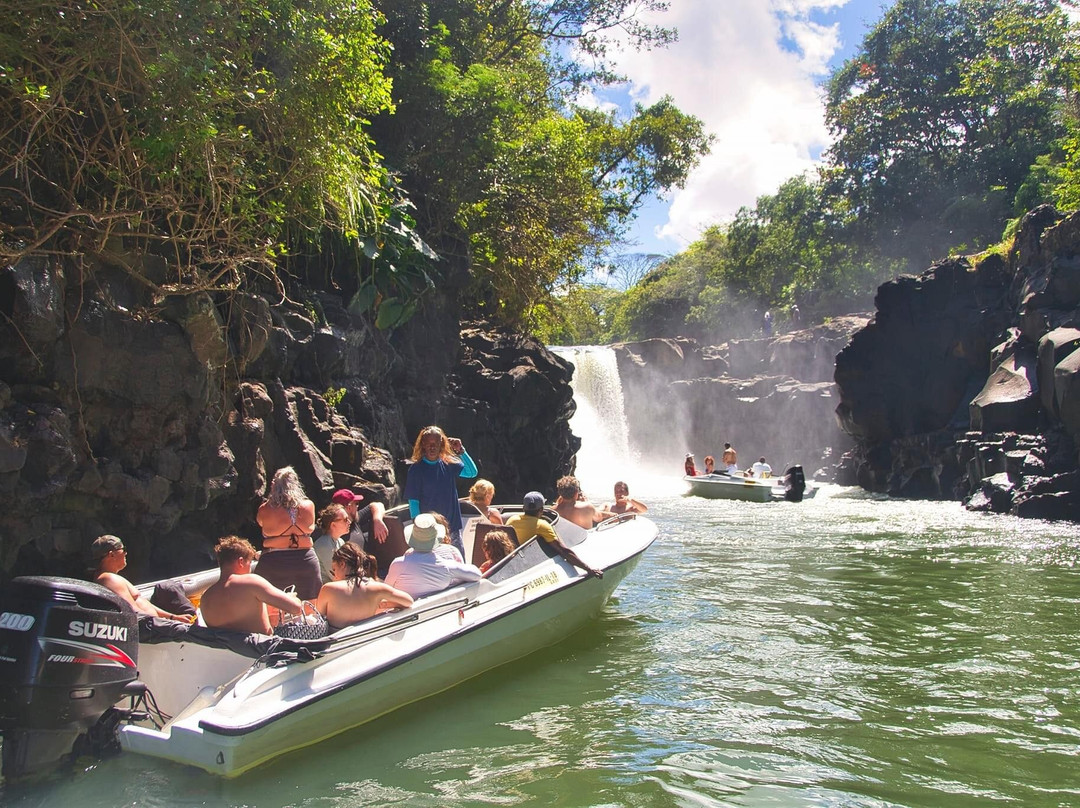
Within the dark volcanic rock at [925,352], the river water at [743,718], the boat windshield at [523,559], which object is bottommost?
the river water at [743,718]

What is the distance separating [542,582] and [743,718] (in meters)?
1.92

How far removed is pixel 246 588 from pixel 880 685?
419 cm

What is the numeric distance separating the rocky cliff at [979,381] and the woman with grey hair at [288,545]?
1434 centimetres

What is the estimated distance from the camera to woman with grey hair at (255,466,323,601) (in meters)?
5.38

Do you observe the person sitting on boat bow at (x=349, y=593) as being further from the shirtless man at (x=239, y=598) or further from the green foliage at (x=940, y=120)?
the green foliage at (x=940, y=120)

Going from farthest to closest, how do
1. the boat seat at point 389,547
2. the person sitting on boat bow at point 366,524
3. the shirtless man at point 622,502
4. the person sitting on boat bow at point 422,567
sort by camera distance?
the shirtless man at point 622,502
the boat seat at point 389,547
the person sitting on boat bow at point 366,524
the person sitting on boat bow at point 422,567

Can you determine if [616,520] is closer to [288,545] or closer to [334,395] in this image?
[288,545]

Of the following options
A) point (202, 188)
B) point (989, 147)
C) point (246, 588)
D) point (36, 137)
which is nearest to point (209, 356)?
point (202, 188)

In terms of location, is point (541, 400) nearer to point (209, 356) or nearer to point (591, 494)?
point (591, 494)

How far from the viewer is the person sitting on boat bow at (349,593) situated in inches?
202

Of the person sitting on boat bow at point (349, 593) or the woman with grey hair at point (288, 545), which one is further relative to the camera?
the woman with grey hair at point (288, 545)

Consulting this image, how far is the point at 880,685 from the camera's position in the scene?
5.86 m

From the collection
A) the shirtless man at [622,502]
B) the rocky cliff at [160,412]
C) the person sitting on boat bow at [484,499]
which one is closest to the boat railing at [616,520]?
the shirtless man at [622,502]

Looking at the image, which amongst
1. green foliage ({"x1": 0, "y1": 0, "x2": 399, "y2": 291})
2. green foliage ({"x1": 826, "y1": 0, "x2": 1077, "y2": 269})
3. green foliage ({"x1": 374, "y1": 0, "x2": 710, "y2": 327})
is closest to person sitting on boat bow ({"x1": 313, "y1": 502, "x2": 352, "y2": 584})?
green foliage ({"x1": 0, "y1": 0, "x2": 399, "y2": 291})
